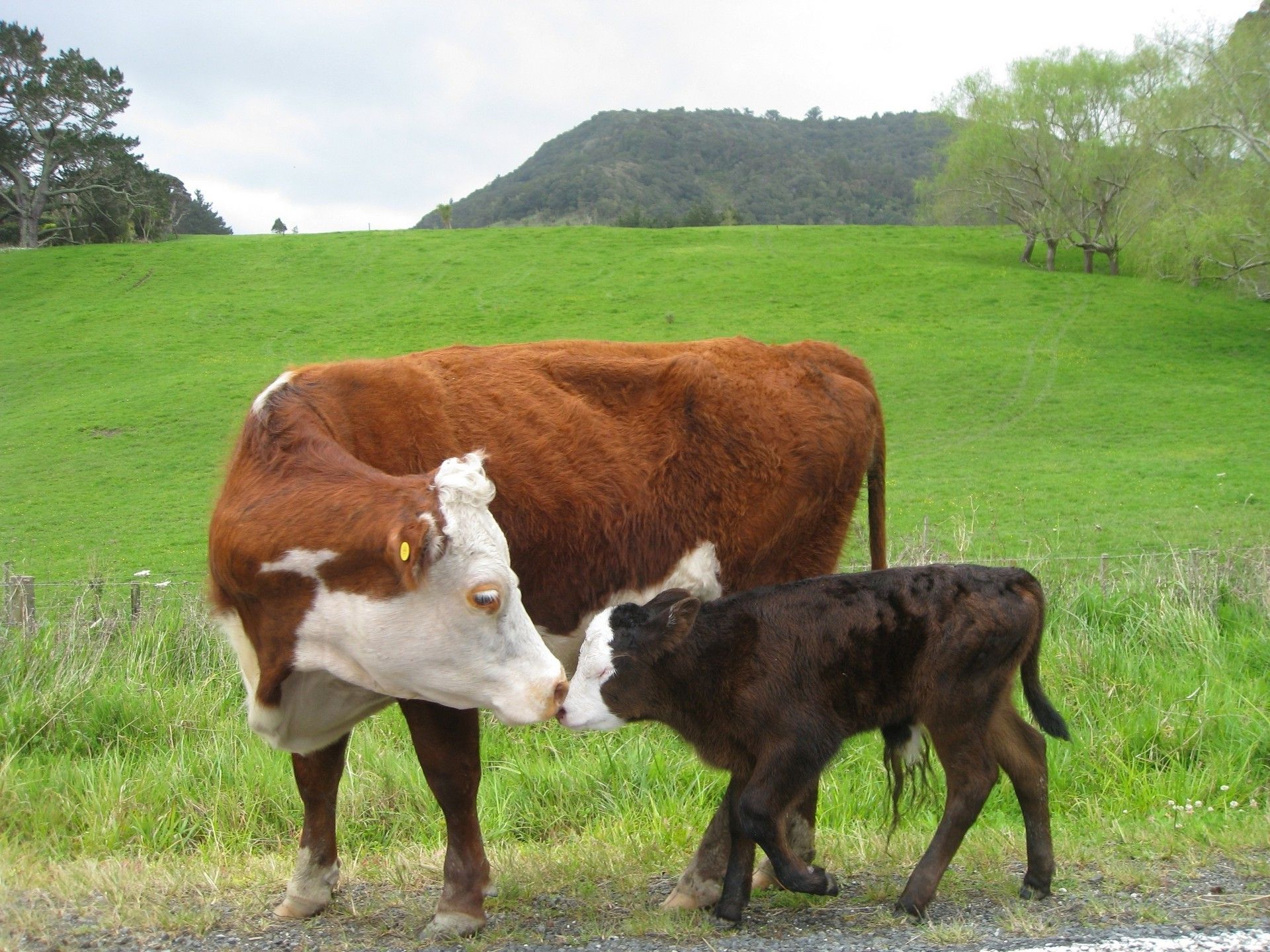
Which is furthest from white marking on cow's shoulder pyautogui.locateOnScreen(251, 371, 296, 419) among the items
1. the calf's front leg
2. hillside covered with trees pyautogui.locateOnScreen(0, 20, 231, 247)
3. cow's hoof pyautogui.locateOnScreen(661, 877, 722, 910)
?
hillside covered with trees pyautogui.locateOnScreen(0, 20, 231, 247)

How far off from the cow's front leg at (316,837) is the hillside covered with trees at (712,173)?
88.3 m

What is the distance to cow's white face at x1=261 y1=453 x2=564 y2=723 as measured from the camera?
152 inches

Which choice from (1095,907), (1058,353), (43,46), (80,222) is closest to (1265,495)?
(1058,353)

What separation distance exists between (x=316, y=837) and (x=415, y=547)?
166cm

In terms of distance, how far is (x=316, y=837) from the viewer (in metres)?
4.65

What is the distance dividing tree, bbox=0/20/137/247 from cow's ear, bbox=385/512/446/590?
6426 centimetres

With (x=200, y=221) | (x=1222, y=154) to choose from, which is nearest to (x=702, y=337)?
(x=1222, y=154)

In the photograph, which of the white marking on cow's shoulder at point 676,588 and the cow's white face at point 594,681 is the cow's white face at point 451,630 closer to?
the cow's white face at point 594,681

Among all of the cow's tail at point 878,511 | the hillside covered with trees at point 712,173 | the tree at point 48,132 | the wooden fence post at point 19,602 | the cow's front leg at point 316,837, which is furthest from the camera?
the hillside covered with trees at point 712,173

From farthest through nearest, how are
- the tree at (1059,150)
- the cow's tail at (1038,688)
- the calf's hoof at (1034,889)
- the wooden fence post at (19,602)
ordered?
the tree at (1059,150) < the wooden fence post at (19,602) < the cow's tail at (1038,688) < the calf's hoof at (1034,889)

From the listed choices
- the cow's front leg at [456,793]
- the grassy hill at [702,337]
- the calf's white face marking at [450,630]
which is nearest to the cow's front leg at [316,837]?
the cow's front leg at [456,793]

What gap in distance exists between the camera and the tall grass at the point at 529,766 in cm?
602

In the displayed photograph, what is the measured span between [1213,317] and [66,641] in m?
45.5

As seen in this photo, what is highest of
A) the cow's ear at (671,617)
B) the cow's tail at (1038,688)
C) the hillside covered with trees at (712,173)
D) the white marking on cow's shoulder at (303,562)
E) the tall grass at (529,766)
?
the hillside covered with trees at (712,173)
